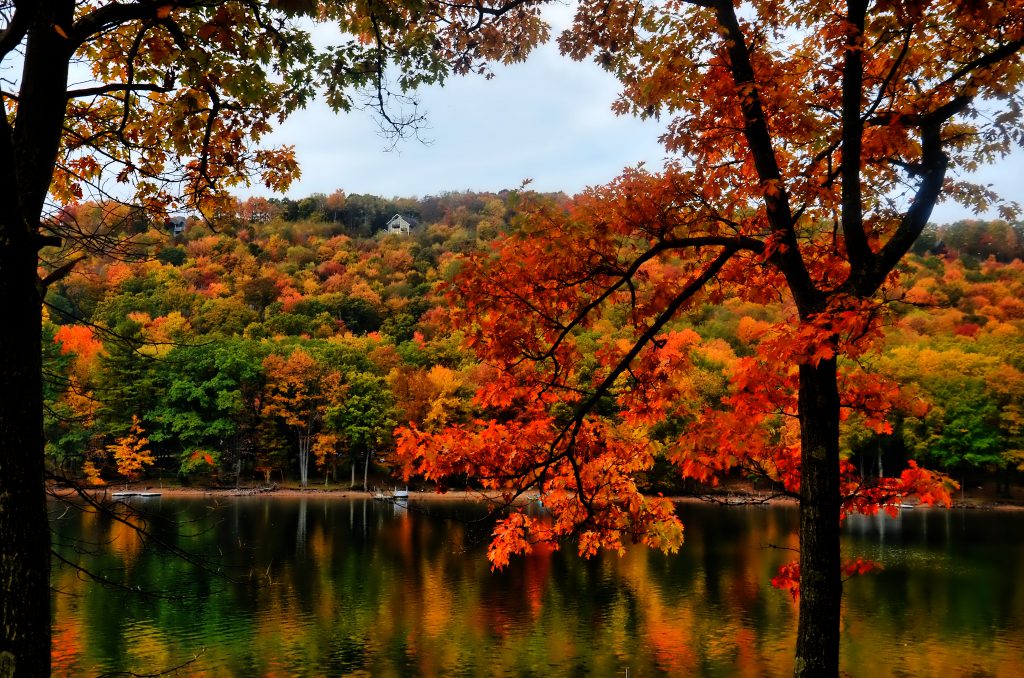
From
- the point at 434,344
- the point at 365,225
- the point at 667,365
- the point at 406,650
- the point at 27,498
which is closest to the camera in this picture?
the point at 27,498

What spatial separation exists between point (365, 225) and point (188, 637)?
12800cm

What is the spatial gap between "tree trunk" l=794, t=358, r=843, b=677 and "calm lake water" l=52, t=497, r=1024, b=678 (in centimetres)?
806

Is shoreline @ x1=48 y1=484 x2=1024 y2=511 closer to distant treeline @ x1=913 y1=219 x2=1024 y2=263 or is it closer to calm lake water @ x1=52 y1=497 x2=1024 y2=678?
calm lake water @ x1=52 y1=497 x2=1024 y2=678

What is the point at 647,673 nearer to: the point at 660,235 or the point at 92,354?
the point at 660,235

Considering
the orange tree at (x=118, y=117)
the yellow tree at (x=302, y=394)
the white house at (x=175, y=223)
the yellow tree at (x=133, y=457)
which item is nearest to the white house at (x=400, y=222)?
the white house at (x=175, y=223)

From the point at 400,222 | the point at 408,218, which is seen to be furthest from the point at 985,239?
the point at 408,218

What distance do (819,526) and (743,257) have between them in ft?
8.95

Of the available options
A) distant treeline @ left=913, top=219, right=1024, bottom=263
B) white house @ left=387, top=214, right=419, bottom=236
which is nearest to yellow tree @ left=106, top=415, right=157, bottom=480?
distant treeline @ left=913, top=219, right=1024, bottom=263

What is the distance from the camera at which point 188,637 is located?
58.1ft

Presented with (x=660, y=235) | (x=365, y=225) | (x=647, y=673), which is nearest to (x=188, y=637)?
(x=647, y=673)

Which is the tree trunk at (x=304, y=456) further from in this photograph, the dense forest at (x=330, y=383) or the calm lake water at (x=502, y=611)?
the calm lake water at (x=502, y=611)

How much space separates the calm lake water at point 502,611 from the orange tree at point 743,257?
617cm

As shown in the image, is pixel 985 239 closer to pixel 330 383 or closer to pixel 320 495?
pixel 330 383

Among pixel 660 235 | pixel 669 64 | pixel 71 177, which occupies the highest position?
pixel 669 64
